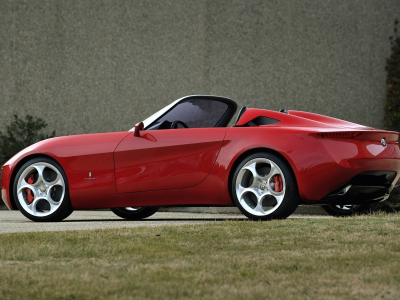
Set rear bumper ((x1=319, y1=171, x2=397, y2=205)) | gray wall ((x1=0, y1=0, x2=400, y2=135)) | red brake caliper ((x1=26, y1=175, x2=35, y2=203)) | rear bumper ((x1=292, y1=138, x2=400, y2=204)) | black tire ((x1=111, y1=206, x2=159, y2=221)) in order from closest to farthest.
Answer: rear bumper ((x1=292, y1=138, x2=400, y2=204)) → rear bumper ((x1=319, y1=171, x2=397, y2=205)) → red brake caliper ((x1=26, y1=175, x2=35, y2=203)) → black tire ((x1=111, y1=206, x2=159, y2=221)) → gray wall ((x1=0, y1=0, x2=400, y2=135))

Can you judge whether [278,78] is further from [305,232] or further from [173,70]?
[305,232]

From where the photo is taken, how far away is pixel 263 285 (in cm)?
281

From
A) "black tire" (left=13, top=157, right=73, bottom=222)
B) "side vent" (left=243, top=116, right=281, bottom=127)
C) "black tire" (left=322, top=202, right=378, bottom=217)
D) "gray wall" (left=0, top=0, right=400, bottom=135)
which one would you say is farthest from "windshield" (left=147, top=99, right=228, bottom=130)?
"gray wall" (left=0, top=0, right=400, bottom=135)

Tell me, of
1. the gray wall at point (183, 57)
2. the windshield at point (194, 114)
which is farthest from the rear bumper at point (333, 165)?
the gray wall at point (183, 57)

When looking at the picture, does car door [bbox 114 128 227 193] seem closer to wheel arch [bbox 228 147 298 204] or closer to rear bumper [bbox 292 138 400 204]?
wheel arch [bbox 228 147 298 204]

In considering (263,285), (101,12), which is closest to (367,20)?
(101,12)

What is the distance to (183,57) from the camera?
1550cm

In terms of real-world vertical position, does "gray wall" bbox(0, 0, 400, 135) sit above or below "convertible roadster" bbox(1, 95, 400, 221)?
above

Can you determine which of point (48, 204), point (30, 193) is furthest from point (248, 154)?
point (30, 193)

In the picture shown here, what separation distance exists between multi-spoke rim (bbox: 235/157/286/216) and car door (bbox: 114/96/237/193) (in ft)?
1.22

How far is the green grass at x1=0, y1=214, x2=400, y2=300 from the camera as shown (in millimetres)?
2715

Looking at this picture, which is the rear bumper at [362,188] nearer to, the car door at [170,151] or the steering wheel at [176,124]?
the car door at [170,151]

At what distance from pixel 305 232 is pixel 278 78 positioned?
11056 mm

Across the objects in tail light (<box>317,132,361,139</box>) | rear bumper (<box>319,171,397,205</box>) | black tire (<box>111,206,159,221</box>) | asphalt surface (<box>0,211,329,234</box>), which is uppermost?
tail light (<box>317,132,361,139</box>)
